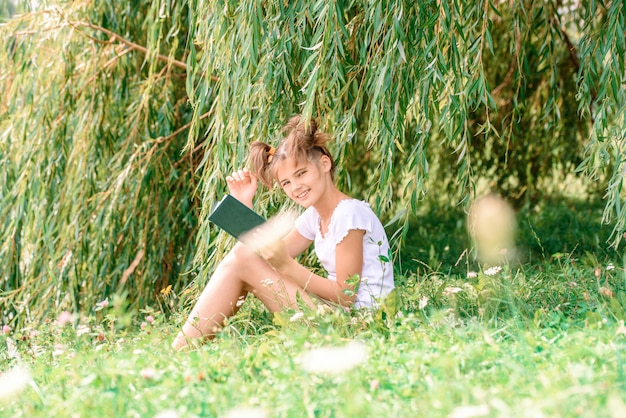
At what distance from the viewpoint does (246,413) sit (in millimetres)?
1651

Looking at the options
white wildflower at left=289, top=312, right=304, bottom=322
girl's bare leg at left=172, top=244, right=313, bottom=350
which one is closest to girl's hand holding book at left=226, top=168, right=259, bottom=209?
girl's bare leg at left=172, top=244, right=313, bottom=350

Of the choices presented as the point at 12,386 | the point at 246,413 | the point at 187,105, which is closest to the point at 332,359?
the point at 246,413

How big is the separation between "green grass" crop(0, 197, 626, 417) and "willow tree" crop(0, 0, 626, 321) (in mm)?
542

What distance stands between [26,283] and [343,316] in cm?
214

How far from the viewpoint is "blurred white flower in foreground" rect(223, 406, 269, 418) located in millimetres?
1634

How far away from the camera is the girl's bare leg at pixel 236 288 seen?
9.16ft

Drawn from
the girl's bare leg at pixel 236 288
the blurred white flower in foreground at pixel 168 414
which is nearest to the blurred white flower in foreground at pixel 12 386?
the blurred white flower in foreground at pixel 168 414

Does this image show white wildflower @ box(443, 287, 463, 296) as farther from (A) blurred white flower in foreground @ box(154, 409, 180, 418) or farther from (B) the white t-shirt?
(A) blurred white flower in foreground @ box(154, 409, 180, 418)

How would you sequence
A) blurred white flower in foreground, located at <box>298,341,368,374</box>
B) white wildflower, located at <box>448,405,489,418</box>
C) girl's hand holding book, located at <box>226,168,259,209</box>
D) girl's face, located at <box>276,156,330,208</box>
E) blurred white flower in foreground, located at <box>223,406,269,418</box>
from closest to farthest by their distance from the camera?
white wildflower, located at <box>448,405,489,418</box>
blurred white flower in foreground, located at <box>223,406,269,418</box>
blurred white flower in foreground, located at <box>298,341,368,374</box>
girl's face, located at <box>276,156,330,208</box>
girl's hand holding book, located at <box>226,168,259,209</box>

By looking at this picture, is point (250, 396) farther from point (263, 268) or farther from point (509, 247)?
point (509, 247)

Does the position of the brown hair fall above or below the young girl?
above

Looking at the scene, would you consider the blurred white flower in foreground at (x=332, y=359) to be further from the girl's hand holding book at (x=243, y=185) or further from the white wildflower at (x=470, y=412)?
the girl's hand holding book at (x=243, y=185)

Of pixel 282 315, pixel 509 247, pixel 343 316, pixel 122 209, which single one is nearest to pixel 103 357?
pixel 282 315

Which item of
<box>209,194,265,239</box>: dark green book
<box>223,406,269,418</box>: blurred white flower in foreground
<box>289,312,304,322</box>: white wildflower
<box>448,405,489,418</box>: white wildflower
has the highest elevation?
<box>209,194,265,239</box>: dark green book
